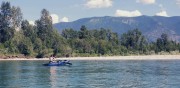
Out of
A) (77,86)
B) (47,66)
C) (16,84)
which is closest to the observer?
(77,86)

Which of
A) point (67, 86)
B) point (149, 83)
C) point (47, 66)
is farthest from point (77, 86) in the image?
point (47, 66)

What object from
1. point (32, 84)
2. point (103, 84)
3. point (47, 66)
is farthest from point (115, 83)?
point (47, 66)

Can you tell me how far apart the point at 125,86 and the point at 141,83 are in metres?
5.80

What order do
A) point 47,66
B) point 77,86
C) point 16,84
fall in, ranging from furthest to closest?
point 47,66 < point 16,84 < point 77,86

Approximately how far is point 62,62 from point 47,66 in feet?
25.8

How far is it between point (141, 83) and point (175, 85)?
6.71 m

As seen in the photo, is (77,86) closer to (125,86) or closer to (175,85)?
(125,86)

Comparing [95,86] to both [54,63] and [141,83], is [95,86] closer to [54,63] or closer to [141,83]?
[141,83]

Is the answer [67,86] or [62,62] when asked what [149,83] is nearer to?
[67,86]

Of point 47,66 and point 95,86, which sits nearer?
point 95,86

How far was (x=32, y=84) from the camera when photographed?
73000 millimetres

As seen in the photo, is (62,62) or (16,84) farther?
(62,62)

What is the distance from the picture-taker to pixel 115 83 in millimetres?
73875

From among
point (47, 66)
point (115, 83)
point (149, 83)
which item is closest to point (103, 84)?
point (115, 83)
